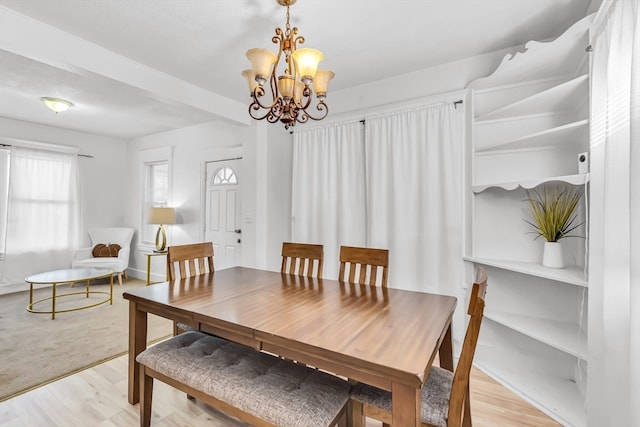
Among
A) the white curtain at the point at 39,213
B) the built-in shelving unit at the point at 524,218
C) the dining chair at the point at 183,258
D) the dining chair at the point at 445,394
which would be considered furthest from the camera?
the white curtain at the point at 39,213

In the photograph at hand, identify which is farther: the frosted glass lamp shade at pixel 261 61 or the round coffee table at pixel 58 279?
the round coffee table at pixel 58 279

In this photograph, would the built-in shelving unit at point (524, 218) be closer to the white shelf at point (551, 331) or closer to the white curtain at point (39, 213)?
the white shelf at point (551, 331)

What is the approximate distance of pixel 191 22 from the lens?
2092 mm

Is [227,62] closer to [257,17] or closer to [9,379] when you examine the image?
[257,17]

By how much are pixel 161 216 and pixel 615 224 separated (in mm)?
4865

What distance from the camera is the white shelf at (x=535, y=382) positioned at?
5.89 feet

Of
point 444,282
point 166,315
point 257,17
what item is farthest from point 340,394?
point 257,17

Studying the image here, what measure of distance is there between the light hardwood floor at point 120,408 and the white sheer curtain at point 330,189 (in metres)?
1.65

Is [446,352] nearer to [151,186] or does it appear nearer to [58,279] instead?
[58,279]

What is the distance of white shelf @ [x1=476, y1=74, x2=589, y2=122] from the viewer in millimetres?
1843

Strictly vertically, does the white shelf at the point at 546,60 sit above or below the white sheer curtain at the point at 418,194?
above

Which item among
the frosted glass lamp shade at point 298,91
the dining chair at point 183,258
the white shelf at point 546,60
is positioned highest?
the white shelf at point 546,60

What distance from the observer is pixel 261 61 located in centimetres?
160

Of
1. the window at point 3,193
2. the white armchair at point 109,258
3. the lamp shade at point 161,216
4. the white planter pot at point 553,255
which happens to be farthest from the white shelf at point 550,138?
the window at point 3,193
